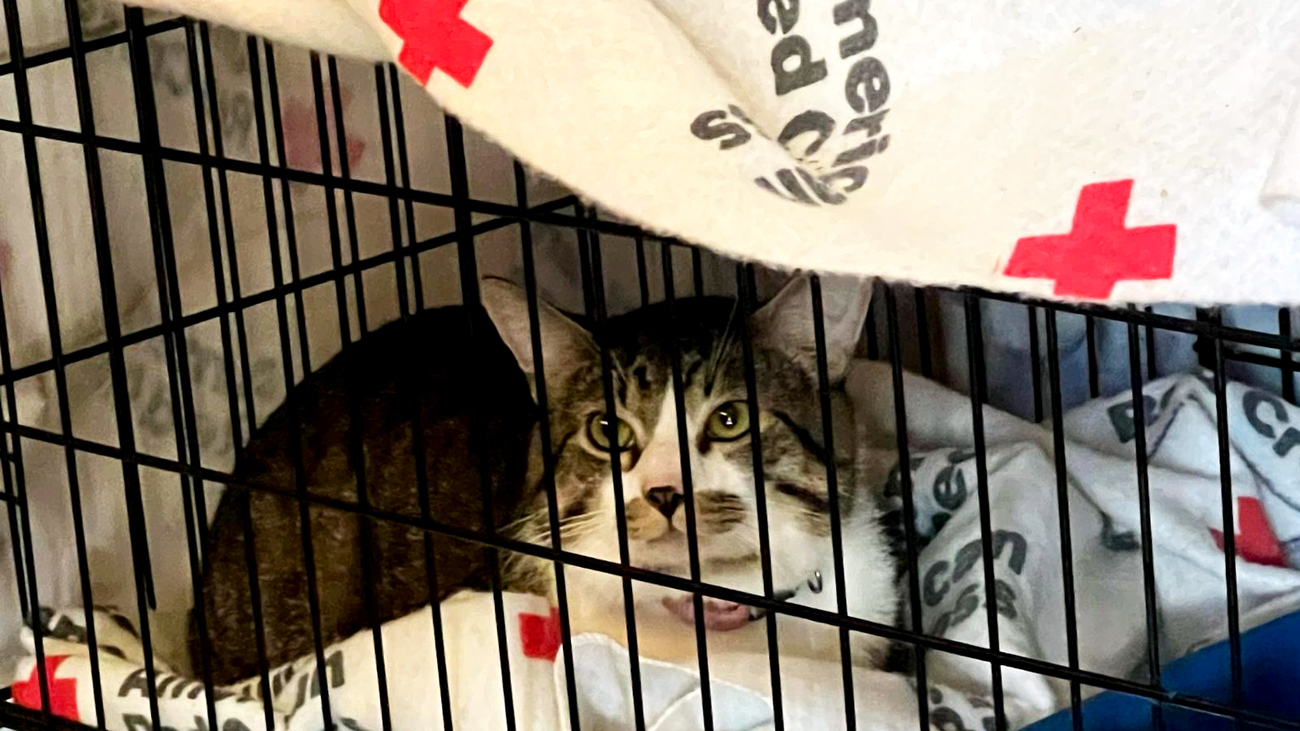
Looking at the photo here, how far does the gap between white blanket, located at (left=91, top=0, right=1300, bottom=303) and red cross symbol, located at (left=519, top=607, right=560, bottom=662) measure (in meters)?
0.41

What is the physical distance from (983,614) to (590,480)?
1.13 feet

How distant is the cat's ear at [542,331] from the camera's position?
1.21 metres

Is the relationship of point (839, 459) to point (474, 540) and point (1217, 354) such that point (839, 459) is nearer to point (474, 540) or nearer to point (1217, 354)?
point (474, 540)

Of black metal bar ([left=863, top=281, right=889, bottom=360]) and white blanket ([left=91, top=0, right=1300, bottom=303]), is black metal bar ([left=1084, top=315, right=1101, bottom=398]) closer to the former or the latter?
black metal bar ([left=863, top=281, right=889, bottom=360])

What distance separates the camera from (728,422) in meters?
1.24

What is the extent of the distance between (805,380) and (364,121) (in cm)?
51

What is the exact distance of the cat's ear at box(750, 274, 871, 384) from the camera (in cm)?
118

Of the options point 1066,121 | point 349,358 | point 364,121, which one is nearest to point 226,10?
point 349,358

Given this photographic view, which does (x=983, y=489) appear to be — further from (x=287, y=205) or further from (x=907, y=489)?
(x=287, y=205)

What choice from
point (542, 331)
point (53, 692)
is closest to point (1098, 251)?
point (542, 331)

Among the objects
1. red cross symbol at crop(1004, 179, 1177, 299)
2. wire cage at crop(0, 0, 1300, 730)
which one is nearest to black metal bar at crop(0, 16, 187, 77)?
wire cage at crop(0, 0, 1300, 730)

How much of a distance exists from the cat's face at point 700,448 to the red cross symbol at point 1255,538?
0.29m

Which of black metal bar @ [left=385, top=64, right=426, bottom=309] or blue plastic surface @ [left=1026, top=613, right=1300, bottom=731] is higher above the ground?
black metal bar @ [left=385, top=64, right=426, bottom=309]

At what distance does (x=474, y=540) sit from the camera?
3.10 feet
